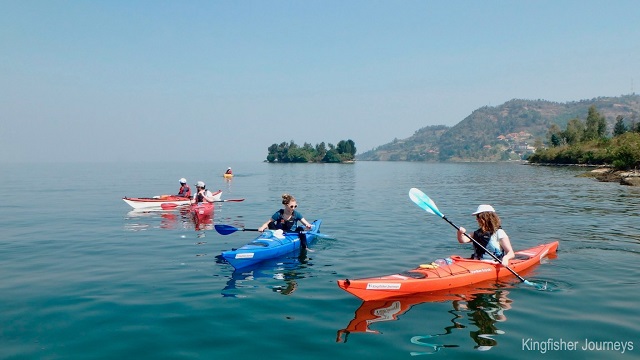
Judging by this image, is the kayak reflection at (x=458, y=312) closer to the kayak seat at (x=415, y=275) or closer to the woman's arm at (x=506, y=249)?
the kayak seat at (x=415, y=275)

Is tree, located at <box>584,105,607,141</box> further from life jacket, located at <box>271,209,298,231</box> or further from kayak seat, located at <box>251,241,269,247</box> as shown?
kayak seat, located at <box>251,241,269,247</box>

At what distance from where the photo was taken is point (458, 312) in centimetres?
855

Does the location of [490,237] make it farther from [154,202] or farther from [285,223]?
[154,202]

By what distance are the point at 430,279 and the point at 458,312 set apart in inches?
39.0

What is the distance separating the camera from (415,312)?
8547 mm

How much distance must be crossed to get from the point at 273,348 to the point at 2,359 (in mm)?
3939

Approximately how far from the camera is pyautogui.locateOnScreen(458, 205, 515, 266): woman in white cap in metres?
10.4

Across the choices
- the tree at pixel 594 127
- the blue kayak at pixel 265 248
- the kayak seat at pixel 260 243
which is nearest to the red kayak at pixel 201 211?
the blue kayak at pixel 265 248

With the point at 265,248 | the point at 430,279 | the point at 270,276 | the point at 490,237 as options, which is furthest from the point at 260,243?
the point at 490,237

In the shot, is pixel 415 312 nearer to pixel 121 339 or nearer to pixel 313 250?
pixel 121 339

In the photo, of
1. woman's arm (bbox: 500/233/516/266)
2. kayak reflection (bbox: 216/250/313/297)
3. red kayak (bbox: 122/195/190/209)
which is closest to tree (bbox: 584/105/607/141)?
red kayak (bbox: 122/195/190/209)

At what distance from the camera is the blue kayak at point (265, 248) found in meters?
11.5

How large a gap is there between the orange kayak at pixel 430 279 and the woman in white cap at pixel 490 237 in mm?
354

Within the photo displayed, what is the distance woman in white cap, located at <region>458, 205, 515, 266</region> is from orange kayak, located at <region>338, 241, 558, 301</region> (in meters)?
0.35
